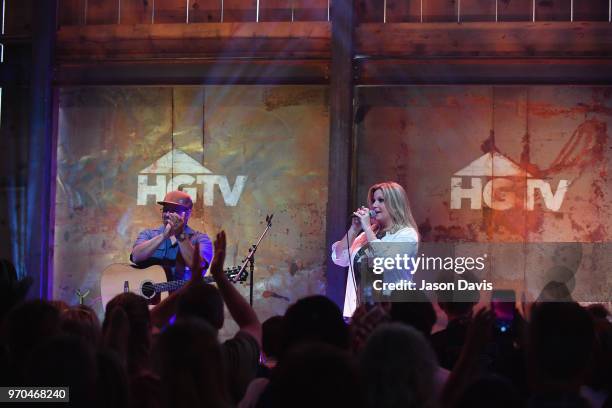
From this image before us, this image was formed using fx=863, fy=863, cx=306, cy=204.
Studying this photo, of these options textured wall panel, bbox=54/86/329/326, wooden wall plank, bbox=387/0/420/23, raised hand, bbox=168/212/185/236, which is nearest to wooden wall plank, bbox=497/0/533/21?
wooden wall plank, bbox=387/0/420/23

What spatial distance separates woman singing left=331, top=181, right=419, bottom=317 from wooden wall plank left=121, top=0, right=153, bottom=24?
359 centimetres

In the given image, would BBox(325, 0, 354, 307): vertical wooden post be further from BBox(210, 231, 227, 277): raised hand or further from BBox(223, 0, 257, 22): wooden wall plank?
BBox(210, 231, 227, 277): raised hand

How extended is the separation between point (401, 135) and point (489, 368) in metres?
4.74

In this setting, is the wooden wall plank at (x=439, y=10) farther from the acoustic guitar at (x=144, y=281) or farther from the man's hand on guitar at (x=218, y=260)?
the man's hand on guitar at (x=218, y=260)

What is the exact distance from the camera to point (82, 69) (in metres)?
9.12

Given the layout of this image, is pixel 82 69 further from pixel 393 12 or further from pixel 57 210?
pixel 393 12

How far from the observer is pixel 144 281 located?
7742 mm

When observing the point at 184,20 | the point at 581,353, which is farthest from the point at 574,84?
the point at 581,353

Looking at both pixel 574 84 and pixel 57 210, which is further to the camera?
pixel 57 210

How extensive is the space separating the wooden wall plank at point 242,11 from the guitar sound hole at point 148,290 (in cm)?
304

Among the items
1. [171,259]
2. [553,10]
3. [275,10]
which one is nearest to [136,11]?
[275,10]

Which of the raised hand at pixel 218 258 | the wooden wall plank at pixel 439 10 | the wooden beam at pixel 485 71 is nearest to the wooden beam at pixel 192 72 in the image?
the wooden beam at pixel 485 71

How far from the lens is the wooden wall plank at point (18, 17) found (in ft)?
30.8

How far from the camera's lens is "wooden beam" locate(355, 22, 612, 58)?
332 inches
